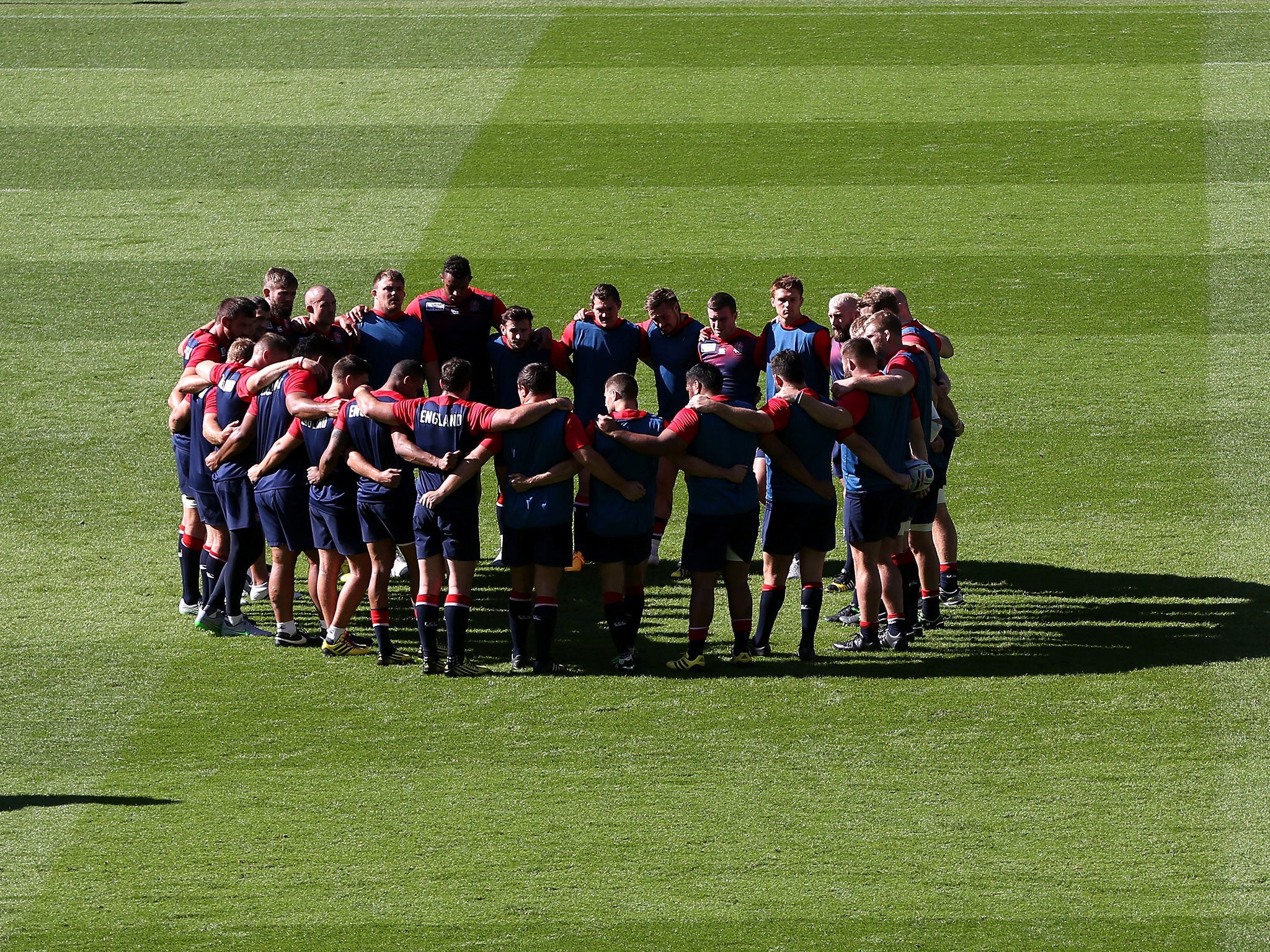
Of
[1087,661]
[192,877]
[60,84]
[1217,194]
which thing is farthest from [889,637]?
[60,84]

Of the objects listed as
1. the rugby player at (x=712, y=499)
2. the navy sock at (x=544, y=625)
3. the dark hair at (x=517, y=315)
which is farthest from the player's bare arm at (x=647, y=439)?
the dark hair at (x=517, y=315)

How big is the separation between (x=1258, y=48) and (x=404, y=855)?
18.0 m

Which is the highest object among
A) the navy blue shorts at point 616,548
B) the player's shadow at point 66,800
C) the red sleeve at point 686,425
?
the red sleeve at point 686,425

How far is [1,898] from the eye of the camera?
6383 mm

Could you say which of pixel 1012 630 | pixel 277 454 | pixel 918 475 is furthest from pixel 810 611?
pixel 277 454

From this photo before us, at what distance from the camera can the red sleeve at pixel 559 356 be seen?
33.1 feet

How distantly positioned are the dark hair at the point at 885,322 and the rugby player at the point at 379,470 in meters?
2.32

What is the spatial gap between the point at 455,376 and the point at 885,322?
7.27ft

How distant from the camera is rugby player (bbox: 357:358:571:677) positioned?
27.2 feet

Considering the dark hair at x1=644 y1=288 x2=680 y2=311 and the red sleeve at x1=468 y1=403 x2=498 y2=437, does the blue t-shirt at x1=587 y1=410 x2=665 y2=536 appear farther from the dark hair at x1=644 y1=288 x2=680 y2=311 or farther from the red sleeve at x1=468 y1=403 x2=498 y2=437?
the dark hair at x1=644 y1=288 x2=680 y2=311

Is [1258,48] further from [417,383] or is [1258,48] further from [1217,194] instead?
[417,383]

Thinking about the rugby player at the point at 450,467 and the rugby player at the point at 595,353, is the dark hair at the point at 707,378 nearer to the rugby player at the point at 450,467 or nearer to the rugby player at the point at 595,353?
the rugby player at the point at 450,467

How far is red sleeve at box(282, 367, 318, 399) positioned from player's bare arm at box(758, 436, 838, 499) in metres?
2.32

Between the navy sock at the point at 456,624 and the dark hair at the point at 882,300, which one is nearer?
the navy sock at the point at 456,624
